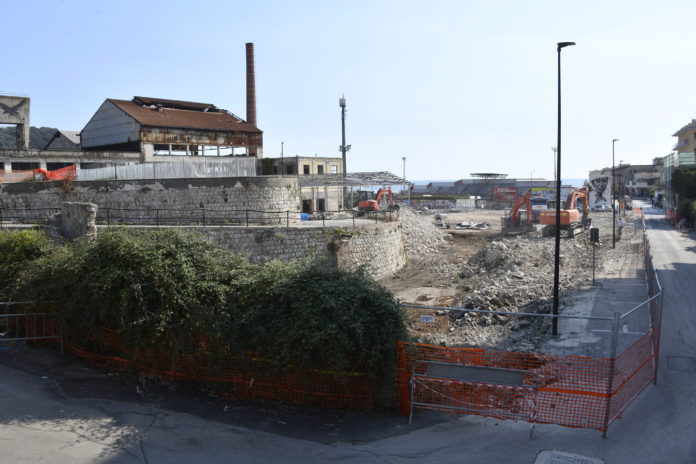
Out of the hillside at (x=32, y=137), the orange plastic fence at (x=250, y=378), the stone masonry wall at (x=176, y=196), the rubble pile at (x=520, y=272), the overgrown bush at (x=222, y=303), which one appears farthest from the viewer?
the hillside at (x=32, y=137)

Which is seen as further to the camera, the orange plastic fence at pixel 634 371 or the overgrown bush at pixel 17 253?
the overgrown bush at pixel 17 253

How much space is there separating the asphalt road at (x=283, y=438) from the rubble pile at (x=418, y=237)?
24678 mm

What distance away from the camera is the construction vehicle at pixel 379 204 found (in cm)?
4130

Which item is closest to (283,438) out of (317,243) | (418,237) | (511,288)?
(511,288)

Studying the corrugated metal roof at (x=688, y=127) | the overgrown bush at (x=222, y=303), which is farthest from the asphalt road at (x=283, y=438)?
the corrugated metal roof at (x=688, y=127)

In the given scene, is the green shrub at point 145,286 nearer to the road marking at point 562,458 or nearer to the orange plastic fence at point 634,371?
the road marking at point 562,458

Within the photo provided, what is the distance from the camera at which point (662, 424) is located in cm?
750

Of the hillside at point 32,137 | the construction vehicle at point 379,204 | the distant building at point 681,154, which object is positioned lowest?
the construction vehicle at point 379,204

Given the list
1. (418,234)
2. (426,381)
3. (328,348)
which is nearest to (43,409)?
(328,348)

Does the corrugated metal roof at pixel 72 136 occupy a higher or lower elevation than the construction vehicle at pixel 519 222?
higher

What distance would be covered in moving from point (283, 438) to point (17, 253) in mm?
8881

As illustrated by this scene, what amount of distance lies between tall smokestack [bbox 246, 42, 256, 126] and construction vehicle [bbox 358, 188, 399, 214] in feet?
41.9

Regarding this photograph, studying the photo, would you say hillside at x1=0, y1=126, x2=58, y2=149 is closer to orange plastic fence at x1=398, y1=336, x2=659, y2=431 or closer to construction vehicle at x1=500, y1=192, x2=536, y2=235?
construction vehicle at x1=500, y1=192, x2=536, y2=235

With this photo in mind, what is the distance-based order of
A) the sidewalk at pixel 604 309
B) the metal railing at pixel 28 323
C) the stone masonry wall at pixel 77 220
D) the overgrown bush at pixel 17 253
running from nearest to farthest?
the metal railing at pixel 28 323
the overgrown bush at pixel 17 253
the sidewalk at pixel 604 309
the stone masonry wall at pixel 77 220
